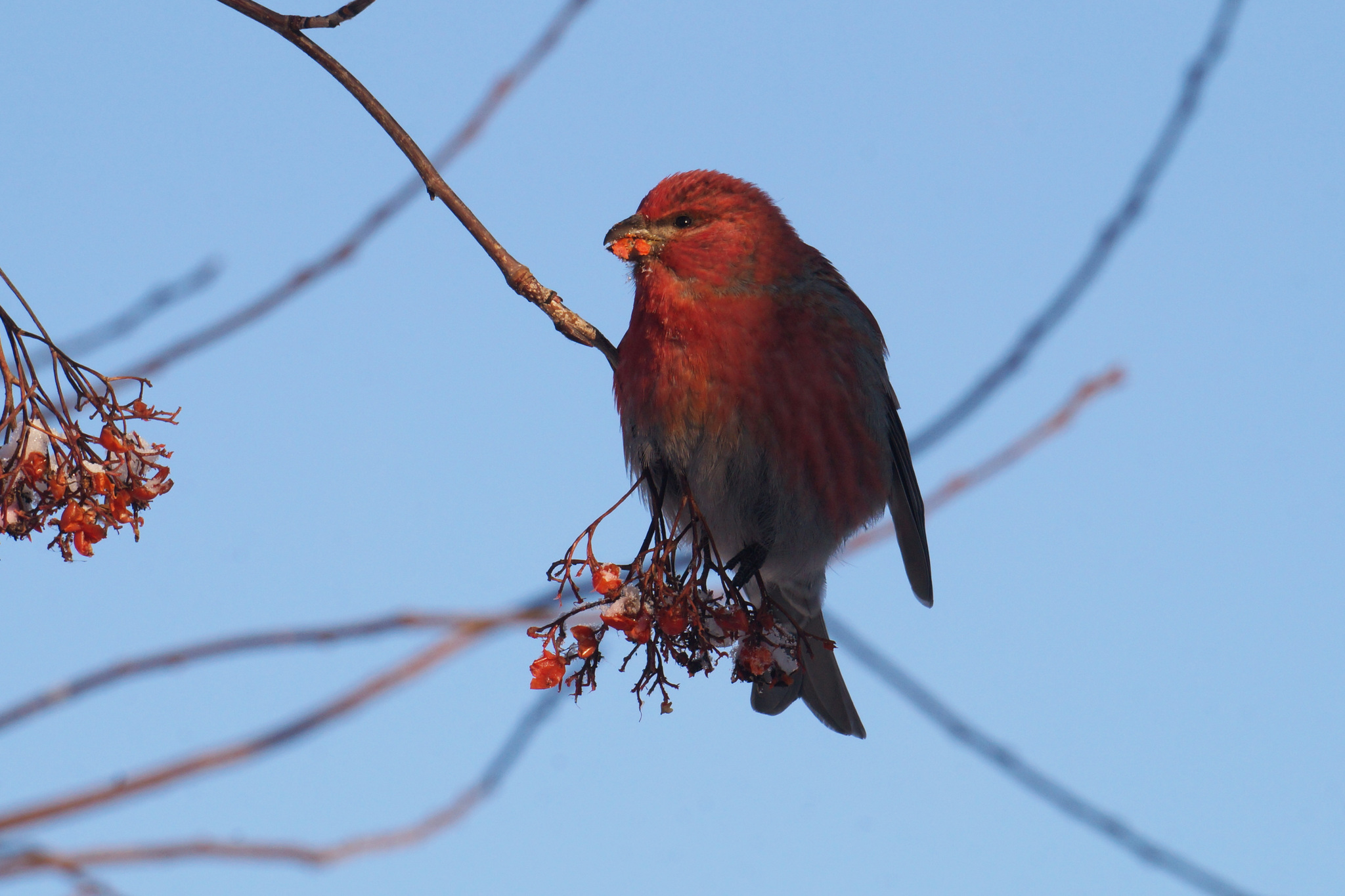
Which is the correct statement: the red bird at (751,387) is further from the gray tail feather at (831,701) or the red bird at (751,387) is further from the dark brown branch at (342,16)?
A: the dark brown branch at (342,16)

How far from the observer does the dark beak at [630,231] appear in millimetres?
3783

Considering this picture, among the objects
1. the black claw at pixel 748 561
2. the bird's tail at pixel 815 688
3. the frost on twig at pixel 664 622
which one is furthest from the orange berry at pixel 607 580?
the bird's tail at pixel 815 688

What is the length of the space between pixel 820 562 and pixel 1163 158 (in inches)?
74.0

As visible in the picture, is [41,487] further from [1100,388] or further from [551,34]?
[1100,388]

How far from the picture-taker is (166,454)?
99.7 inches

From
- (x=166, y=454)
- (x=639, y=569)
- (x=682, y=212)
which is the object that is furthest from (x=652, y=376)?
(x=166, y=454)

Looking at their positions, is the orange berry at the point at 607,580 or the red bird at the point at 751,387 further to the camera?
the red bird at the point at 751,387

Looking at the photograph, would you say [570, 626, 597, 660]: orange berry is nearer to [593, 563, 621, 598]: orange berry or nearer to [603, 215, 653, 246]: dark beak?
[593, 563, 621, 598]: orange berry

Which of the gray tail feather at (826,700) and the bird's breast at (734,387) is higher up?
the bird's breast at (734,387)

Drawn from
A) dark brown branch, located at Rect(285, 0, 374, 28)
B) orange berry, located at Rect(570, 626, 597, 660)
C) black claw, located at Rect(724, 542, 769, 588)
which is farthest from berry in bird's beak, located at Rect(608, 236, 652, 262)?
orange berry, located at Rect(570, 626, 597, 660)

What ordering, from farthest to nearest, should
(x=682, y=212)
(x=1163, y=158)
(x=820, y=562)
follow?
(x=820, y=562) < (x=682, y=212) < (x=1163, y=158)

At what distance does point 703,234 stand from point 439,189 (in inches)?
51.2

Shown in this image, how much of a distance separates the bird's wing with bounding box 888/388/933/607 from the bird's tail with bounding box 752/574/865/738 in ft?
1.21

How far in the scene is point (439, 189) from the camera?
8.78ft
